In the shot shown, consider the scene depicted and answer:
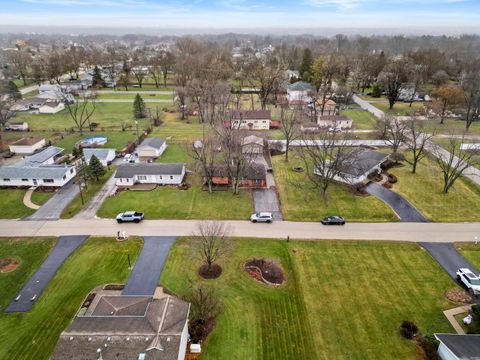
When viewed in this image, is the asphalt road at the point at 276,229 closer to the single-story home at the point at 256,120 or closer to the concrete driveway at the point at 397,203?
the concrete driveway at the point at 397,203

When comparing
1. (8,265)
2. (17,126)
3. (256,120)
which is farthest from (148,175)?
(17,126)

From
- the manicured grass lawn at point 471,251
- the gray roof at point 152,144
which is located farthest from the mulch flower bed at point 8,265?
the manicured grass lawn at point 471,251

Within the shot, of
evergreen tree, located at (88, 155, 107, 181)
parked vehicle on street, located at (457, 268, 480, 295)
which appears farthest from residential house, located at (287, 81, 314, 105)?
parked vehicle on street, located at (457, 268, 480, 295)

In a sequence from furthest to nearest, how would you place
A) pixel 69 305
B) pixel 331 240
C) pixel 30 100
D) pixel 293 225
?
pixel 30 100, pixel 293 225, pixel 331 240, pixel 69 305

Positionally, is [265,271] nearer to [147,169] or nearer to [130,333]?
[130,333]

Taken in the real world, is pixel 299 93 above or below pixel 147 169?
above

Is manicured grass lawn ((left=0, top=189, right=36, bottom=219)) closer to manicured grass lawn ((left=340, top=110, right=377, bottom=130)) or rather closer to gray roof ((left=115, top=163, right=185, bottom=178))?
gray roof ((left=115, top=163, right=185, bottom=178))

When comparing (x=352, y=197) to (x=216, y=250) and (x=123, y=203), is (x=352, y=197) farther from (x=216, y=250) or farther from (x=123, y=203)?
(x=123, y=203)

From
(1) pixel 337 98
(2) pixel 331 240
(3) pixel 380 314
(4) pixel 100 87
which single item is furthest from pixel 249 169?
(4) pixel 100 87
